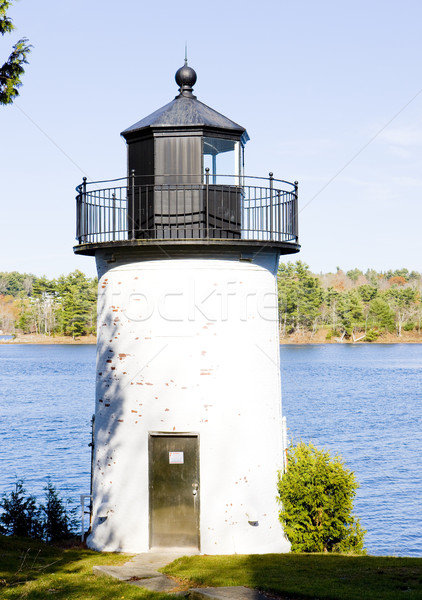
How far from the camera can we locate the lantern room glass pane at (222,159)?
13523 mm

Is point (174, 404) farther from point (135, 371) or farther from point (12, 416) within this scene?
point (12, 416)

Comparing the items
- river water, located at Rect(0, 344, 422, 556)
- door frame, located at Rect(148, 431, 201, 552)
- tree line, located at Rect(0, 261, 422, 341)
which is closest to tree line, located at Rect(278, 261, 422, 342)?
tree line, located at Rect(0, 261, 422, 341)

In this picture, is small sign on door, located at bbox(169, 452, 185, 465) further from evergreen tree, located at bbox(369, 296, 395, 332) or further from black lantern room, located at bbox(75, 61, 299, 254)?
evergreen tree, located at bbox(369, 296, 395, 332)

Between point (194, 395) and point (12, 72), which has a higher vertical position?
point (12, 72)

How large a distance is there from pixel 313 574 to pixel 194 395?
12.3 feet

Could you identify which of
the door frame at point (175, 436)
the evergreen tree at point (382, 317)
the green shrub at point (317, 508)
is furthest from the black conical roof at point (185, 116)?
the evergreen tree at point (382, 317)

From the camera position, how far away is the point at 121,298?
1369 centimetres

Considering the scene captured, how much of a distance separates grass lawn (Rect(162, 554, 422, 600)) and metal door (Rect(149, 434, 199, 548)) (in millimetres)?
700

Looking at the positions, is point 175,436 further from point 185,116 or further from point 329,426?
point 329,426

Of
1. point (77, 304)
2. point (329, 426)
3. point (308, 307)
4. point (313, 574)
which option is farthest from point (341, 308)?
point (313, 574)

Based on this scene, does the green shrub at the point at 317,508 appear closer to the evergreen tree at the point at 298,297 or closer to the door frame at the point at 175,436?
the door frame at the point at 175,436

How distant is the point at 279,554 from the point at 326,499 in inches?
53.9

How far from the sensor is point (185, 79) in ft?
47.0

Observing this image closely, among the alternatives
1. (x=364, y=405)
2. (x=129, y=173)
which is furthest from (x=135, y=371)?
(x=364, y=405)
